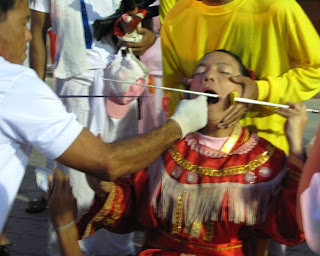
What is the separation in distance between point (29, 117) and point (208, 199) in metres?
0.77

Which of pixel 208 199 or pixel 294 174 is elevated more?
pixel 294 174

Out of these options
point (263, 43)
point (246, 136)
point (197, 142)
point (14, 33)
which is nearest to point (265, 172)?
point (246, 136)

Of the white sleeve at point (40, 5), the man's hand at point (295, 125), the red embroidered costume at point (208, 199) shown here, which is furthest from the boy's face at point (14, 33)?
the white sleeve at point (40, 5)

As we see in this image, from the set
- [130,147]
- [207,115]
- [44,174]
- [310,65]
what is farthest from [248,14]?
[44,174]

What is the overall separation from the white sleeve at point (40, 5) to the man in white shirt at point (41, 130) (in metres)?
1.08

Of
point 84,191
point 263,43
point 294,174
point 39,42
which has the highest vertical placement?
point 263,43

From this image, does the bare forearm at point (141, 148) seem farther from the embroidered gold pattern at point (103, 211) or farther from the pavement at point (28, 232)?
the pavement at point (28, 232)

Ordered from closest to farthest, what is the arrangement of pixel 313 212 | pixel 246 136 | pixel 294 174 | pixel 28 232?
pixel 313 212, pixel 294 174, pixel 246 136, pixel 28 232

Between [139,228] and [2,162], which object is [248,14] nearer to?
[139,228]

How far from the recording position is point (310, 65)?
98.3 inches

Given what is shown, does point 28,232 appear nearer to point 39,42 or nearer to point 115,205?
point 39,42

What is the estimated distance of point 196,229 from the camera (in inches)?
90.7

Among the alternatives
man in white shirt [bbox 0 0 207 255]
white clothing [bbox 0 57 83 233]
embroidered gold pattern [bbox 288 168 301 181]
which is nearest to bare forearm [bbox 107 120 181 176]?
man in white shirt [bbox 0 0 207 255]

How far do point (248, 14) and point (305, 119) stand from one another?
49 cm
